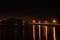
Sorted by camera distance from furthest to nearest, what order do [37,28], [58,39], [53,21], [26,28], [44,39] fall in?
[26,28] < [37,28] < [53,21] < [44,39] < [58,39]

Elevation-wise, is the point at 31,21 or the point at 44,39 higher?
the point at 31,21

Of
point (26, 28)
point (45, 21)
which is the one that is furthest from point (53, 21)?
point (26, 28)

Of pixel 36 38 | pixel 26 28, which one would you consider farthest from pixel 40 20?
pixel 26 28

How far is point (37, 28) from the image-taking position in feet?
50.6

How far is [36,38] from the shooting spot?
1182 cm

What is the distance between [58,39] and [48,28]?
110 inches

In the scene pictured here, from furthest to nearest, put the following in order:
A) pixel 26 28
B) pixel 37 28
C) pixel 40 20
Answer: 1. pixel 26 28
2. pixel 37 28
3. pixel 40 20

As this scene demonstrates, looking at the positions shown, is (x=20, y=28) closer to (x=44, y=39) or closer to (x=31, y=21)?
(x=31, y=21)

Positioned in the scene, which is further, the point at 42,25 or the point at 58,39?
the point at 42,25

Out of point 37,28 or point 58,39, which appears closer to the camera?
point 58,39

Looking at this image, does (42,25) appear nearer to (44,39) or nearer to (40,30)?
(40,30)

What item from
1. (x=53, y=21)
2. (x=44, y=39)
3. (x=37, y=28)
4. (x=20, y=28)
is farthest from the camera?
(x=20, y=28)

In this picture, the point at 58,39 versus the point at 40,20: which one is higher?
the point at 40,20

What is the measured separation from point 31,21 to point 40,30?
4.06 feet
